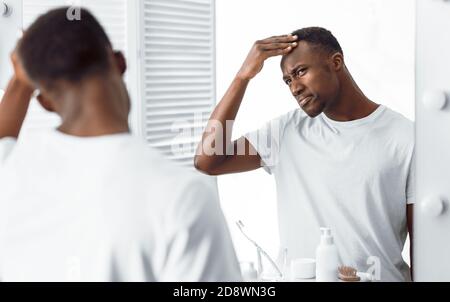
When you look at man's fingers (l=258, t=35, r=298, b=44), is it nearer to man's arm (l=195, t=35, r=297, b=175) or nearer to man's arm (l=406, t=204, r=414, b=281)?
man's arm (l=195, t=35, r=297, b=175)

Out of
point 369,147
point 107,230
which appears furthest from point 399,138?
point 107,230

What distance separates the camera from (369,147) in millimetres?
922

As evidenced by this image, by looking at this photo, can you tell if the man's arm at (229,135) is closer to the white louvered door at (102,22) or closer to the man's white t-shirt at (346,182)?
the man's white t-shirt at (346,182)

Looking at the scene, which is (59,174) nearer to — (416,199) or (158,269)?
(158,269)

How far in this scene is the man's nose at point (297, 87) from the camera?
0.94 metres

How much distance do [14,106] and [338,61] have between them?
0.53 metres

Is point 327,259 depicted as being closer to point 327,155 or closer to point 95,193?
point 327,155

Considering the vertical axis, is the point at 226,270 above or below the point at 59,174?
below

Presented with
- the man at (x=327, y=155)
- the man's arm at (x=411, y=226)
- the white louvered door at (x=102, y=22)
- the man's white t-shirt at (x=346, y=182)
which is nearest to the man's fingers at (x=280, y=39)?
the man at (x=327, y=155)

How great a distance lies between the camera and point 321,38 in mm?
928

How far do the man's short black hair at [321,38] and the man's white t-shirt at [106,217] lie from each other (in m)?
0.31
